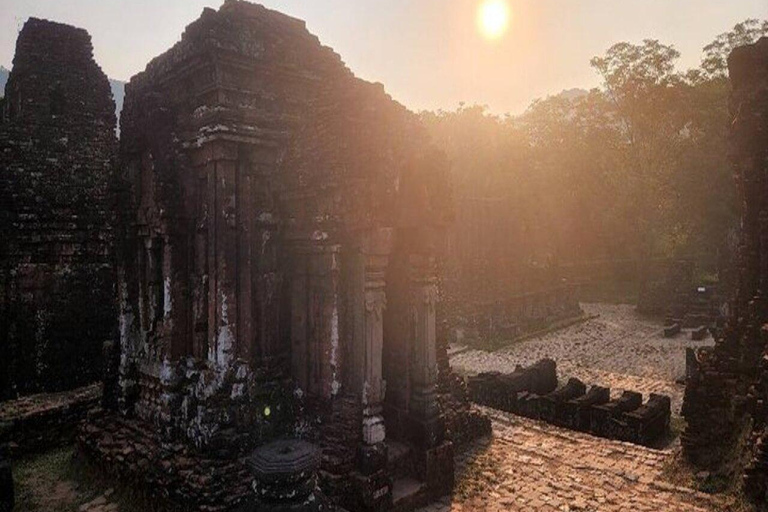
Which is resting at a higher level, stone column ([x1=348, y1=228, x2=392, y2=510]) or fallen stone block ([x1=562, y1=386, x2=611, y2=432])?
stone column ([x1=348, y1=228, x2=392, y2=510])

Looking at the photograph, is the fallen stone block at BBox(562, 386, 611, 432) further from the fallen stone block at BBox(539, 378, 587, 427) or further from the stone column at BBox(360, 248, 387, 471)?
the stone column at BBox(360, 248, 387, 471)

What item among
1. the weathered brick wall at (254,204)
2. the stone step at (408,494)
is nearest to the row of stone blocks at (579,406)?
the stone step at (408,494)

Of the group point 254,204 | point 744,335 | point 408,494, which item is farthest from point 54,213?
point 744,335

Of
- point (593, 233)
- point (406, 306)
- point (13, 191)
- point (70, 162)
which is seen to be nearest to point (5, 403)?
point (13, 191)

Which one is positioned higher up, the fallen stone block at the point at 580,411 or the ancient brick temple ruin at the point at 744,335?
the ancient brick temple ruin at the point at 744,335

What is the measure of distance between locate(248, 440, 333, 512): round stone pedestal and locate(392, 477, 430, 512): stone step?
2.18 meters

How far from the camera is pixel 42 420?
29.3 feet

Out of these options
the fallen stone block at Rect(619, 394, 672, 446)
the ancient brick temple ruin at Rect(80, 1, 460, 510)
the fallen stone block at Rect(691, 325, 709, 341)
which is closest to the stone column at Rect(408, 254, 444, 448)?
the ancient brick temple ruin at Rect(80, 1, 460, 510)

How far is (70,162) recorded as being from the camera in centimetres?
1170

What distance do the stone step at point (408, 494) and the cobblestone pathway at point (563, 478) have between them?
171mm

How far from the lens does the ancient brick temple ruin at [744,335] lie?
28.4 ft

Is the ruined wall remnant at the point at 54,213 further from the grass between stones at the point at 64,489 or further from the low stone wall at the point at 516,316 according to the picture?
the low stone wall at the point at 516,316

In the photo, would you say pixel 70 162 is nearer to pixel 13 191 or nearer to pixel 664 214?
pixel 13 191

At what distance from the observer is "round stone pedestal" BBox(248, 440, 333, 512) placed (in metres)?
4.41
